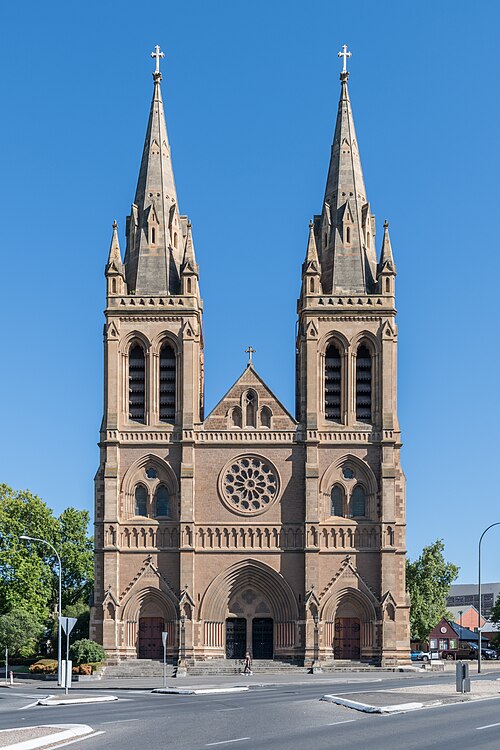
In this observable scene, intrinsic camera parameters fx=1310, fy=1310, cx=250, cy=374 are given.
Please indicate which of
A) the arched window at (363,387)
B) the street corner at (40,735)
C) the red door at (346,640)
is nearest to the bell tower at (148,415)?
the red door at (346,640)

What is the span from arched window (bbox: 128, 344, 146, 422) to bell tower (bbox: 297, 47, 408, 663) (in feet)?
30.7

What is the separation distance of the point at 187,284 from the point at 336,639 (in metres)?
22.3

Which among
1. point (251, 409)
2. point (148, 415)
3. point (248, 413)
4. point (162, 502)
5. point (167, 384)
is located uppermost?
point (167, 384)

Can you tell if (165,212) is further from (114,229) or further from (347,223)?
(347,223)

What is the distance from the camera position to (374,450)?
248 ft

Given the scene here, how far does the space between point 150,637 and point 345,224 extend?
27.0 meters

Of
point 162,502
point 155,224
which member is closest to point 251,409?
point 162,502

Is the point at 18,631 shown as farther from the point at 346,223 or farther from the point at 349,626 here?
the point at 346,223

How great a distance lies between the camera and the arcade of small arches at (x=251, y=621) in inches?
2894

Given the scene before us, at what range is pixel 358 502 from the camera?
75.5 metres

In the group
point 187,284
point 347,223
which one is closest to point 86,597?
point 187,284

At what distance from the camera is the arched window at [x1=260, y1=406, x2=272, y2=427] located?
76344mm

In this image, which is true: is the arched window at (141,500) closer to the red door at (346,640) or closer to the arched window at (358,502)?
the arched window at (358,502)

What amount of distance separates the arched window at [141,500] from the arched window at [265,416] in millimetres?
7901
